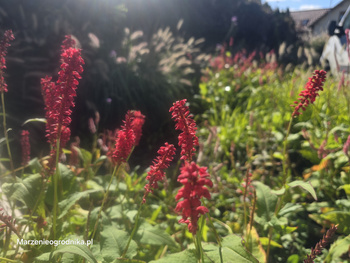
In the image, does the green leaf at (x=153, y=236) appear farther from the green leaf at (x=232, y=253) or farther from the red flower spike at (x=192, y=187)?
the red flower spike at (x=192, y=187)

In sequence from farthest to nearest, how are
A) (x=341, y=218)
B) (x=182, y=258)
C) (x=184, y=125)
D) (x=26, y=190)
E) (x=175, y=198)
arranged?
(x=341, y=218) < (x=26, y=190) < (x=182, y=258) < (x=184, y=125) < (x=175, y=198)

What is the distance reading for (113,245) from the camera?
124 centimetres

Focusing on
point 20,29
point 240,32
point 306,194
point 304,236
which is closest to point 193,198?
point 304,236

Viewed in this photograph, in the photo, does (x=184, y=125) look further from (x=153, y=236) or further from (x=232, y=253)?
(x=153, y=236)

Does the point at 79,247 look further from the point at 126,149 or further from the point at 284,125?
the point at 284,125

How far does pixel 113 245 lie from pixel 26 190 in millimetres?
519

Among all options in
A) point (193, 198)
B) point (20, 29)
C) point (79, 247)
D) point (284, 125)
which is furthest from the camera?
point (20, 29)

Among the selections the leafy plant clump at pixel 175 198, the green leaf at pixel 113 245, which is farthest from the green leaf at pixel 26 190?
the green leaf at pixel 113 245

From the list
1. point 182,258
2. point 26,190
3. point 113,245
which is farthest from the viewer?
point 26,190

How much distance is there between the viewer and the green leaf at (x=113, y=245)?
120 centimetres

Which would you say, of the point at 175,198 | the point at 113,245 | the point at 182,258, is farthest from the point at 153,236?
the point at 175,198

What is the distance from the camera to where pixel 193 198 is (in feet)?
2.58

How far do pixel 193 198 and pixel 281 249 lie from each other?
4.82 ft

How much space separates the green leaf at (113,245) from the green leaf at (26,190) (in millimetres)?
417
